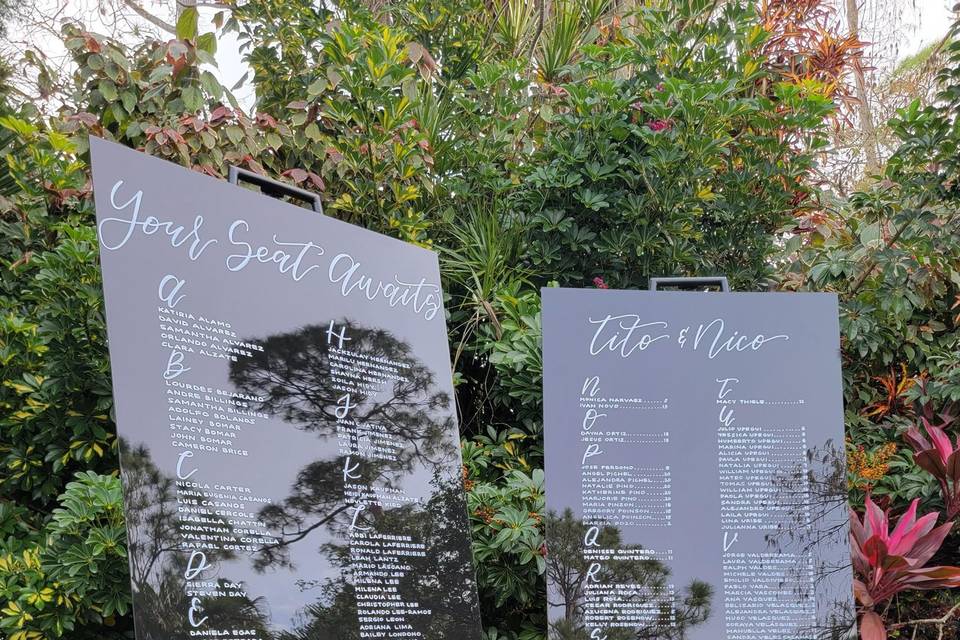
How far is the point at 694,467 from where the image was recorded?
278 centimetres

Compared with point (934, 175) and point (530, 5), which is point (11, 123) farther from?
point (934, 175)

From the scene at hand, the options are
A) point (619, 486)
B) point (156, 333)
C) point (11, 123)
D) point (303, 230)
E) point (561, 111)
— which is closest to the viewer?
point (156, 333)

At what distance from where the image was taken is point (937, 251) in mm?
3723

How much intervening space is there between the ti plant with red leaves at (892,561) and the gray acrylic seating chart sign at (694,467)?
0.44 metres

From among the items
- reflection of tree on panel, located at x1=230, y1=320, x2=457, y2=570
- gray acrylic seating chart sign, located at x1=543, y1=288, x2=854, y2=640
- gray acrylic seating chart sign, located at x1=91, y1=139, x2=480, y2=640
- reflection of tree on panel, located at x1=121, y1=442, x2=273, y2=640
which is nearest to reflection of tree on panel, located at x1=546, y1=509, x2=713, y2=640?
gray acrylic seating chart sign, located at x1=543, y1=288, x2=854, y2=640

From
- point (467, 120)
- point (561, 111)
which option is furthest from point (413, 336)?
point (561, 111)

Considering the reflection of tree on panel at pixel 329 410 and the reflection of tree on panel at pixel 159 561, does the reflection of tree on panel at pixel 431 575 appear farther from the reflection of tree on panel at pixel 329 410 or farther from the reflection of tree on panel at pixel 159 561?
the reflection of tree on panel at pixel 159 561

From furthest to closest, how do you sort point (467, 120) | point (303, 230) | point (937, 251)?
point (467, 120)
point (937, 251)
point (303, 230)

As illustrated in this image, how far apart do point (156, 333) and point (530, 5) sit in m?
3.66

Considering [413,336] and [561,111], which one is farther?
[561,111]

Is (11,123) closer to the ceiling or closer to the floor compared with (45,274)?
closer to the ceiling

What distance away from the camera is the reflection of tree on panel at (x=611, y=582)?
2.60 m

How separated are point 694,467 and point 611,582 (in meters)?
0.48

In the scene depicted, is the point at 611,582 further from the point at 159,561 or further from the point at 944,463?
the point at 944,463
